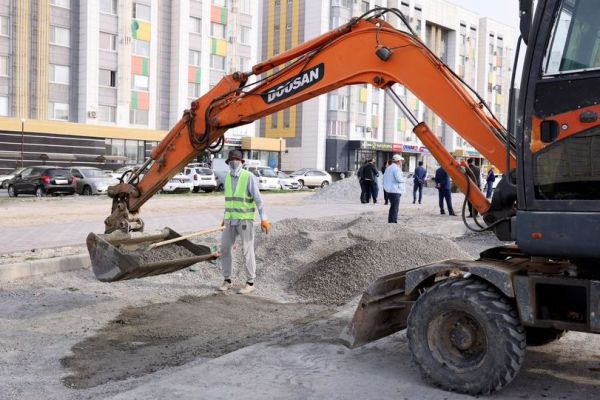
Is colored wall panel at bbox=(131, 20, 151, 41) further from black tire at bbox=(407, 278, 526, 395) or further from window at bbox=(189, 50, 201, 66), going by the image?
black tire at bbox=(407, 278, 526, 395)

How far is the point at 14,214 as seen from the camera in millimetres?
19062

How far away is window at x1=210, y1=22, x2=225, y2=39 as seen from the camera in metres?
52.9

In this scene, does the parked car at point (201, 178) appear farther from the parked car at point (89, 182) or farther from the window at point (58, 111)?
the window at point (58, 111)

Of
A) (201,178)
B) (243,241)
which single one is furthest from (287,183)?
(243,241)

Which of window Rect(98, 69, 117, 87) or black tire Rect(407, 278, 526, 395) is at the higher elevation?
window Rect(98, 69, 117, 87)

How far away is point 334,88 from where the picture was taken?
6.80 m

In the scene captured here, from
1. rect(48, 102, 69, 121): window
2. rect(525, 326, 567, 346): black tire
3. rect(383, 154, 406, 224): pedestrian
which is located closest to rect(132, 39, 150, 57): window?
rect(48, 102, 69, 121): window

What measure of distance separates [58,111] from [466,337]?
143ft

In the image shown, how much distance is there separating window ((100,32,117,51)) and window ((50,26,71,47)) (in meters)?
2.12

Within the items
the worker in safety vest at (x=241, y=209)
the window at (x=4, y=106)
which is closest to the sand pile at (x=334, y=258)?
the worker in safety vest at (x=241, y=209)

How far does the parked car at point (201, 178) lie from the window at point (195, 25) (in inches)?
756

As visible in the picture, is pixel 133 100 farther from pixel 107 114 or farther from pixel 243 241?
pixel 243 241

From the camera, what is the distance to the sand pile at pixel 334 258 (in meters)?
9.20

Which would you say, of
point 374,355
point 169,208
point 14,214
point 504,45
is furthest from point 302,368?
point 504,45
